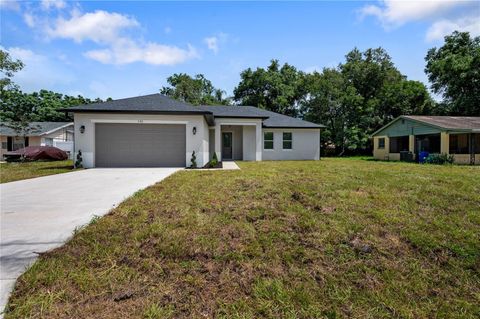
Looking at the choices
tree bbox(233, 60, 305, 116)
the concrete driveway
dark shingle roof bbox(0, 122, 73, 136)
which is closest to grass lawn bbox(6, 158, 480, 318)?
the concrete driveway

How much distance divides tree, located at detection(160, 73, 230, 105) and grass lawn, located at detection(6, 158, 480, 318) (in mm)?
32837

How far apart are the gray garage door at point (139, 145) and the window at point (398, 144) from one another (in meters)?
17.1

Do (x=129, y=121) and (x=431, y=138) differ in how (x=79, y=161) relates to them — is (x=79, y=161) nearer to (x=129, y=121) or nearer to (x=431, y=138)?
(x=129, y=121)

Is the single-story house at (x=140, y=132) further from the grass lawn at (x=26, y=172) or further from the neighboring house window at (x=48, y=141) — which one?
the neighboring house window at (x=48, y=141)

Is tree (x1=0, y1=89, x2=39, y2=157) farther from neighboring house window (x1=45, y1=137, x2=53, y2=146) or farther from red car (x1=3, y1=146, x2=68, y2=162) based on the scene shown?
red car (x1=3, y1=146, x2=68, y2=162)

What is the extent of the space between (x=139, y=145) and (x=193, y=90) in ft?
81.0

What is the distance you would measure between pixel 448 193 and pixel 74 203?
7.72 meters

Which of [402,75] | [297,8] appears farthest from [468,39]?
[297,8]

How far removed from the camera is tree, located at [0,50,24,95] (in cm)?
1885

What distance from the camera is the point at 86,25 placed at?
1050 cm

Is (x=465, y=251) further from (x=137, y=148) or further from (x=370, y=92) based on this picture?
(x=370, y=92)

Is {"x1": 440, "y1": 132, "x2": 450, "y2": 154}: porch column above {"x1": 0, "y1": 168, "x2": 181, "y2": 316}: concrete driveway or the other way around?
above

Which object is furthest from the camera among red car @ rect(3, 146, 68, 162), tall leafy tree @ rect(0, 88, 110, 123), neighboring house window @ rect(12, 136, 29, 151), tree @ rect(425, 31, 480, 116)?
tall leafy tree @ rect(0, 88, 110, 123)

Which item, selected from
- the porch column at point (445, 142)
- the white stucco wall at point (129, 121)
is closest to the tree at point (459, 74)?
the porch column at point (445, 142)
